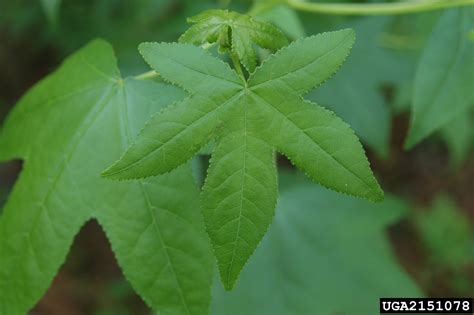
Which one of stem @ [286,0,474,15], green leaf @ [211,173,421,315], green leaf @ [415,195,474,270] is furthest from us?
green leaf @ [415,195,474,270]

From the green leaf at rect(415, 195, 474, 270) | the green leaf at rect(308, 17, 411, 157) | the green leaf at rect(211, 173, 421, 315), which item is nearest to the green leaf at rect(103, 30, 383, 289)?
the green leaf at rect(211, 173, 421, 315)

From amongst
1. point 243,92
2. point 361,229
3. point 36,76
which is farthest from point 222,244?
point 36,76

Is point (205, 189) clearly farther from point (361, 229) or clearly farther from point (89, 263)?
→ point (89, 263)

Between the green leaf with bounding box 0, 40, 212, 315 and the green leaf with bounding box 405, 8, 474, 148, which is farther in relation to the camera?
the green leaf with bounding box 405, 8, 474, 148

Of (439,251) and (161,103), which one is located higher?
(161,103)

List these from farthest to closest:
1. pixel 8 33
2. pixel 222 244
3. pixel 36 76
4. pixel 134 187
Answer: pixel 36 76 < pixel 8 33 < pixel 134 187 < pixel 222 244

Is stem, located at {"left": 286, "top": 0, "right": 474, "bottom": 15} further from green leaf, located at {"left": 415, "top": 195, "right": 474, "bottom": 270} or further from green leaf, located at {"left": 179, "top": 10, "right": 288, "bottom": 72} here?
green leaf, located at {"left": 415, "top": 195, "right": 474, "bottom": 270}

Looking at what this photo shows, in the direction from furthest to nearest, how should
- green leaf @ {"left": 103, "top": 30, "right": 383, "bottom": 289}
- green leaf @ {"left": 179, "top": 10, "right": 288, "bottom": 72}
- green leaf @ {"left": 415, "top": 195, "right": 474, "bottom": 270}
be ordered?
green leaf @ {"left": 415, "top": 195, "right": 474, "bottom": 270}, green leaf @ {"left": 179, "top": 10, "right": 288, "bottom": 72}, green leaf @ {"left": 103, "top": 30, "right": 383, "bottom": 289}
